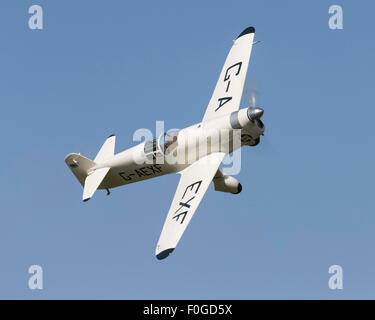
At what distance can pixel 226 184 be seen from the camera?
31.0 meters

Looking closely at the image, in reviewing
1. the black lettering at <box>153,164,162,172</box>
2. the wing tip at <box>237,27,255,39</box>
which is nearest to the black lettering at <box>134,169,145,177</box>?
the black lettering at <box>153,164,162,172</box>

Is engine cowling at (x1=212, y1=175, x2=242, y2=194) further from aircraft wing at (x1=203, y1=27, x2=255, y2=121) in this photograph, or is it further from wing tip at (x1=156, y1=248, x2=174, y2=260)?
wing tip at (x1=156, y1=248, x2=174, y2=260)

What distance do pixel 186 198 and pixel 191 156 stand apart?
6.45ft

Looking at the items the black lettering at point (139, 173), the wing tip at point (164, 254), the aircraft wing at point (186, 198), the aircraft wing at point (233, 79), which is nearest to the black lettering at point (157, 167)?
the black lettering at point (139, 173)

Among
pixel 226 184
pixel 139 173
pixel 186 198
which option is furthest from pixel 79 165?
pixel 226 184

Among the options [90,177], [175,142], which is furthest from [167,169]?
[90,177]

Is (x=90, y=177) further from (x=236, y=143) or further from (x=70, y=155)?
(x=236, y=143)

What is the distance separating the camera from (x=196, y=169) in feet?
98.6

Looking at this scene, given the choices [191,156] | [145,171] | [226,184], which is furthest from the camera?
[145,171]

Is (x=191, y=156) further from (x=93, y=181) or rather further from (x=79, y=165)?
(x=79, y=165)

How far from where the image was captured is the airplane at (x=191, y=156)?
95.2ft

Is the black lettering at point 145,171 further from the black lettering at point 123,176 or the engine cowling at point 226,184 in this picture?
the engine cowling at point 226,184

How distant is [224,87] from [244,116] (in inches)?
135

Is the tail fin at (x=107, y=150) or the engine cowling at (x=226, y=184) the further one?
the tail fin at (x=107, y=150)
